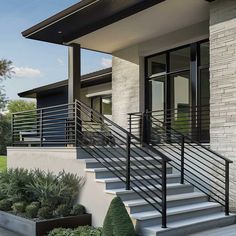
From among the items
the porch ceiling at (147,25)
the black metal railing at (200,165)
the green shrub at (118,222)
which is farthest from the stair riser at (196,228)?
the porch ceiling at (147,25)

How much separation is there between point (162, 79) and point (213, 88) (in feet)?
11.0

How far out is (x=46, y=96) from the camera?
20125mm

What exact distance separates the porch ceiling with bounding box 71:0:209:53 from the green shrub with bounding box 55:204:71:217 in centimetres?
469

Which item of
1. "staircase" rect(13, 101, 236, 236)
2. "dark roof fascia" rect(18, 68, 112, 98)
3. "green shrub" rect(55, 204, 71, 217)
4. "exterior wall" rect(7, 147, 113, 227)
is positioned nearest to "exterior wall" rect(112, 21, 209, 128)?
"dark roof fascia" rect(18, 68, 112, 98)

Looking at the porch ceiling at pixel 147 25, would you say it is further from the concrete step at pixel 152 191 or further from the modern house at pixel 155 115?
the concrete step at pixel 152 191

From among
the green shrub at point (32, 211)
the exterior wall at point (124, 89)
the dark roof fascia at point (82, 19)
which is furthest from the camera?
the exterior wall at point (124, 89)

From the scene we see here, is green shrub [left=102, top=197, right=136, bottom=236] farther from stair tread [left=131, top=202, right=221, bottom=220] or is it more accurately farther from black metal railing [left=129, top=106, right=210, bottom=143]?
black metal railing [left=129, top=106, right=210, bottom=143]

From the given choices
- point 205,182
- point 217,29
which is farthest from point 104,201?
point 217,29

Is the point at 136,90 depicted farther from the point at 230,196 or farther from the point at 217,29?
the point at 230,196

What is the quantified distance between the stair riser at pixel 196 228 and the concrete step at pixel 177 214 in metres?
0.19

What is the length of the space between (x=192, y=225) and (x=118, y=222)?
1.46 metres

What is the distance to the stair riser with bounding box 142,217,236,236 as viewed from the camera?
6148mm

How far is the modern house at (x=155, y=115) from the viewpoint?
7.18 m

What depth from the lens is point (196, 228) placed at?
6664 mm
